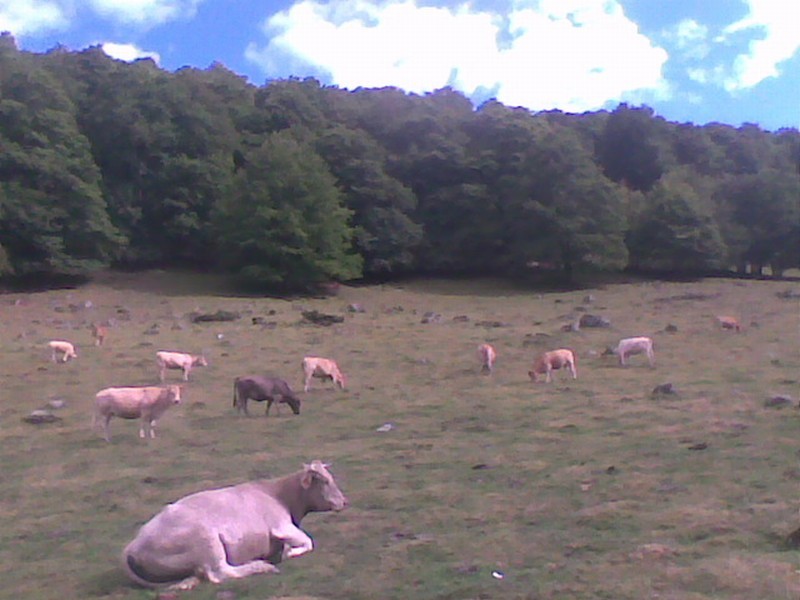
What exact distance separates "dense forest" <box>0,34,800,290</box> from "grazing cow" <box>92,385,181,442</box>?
33038 mm

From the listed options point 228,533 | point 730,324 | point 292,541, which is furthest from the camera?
point 730,324

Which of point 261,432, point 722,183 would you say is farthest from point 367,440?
point 722,183

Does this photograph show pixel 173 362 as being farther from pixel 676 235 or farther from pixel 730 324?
pixel 676 235

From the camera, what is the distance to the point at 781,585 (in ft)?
22.0

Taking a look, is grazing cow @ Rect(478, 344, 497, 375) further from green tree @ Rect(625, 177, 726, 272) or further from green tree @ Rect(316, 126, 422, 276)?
green tree @ Rect(625, 177, 726, 272)

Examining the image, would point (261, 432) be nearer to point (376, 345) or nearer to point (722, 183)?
point (376, 345)

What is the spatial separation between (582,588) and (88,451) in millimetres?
11240

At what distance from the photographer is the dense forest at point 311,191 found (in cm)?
5203

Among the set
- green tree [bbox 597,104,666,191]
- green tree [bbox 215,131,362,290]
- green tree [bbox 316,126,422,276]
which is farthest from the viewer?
green tree [bbox 597,104,666,191]

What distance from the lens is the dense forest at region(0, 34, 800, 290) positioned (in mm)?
52031

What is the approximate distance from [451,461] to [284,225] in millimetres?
40460

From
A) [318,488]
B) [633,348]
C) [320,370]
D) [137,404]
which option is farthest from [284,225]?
[318,488]

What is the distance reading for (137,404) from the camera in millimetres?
17375

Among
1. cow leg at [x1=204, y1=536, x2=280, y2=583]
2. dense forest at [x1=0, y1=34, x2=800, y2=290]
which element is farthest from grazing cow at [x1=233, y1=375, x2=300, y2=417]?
dense forest at [x1=0, y1=34, x2=800, y2=290]
